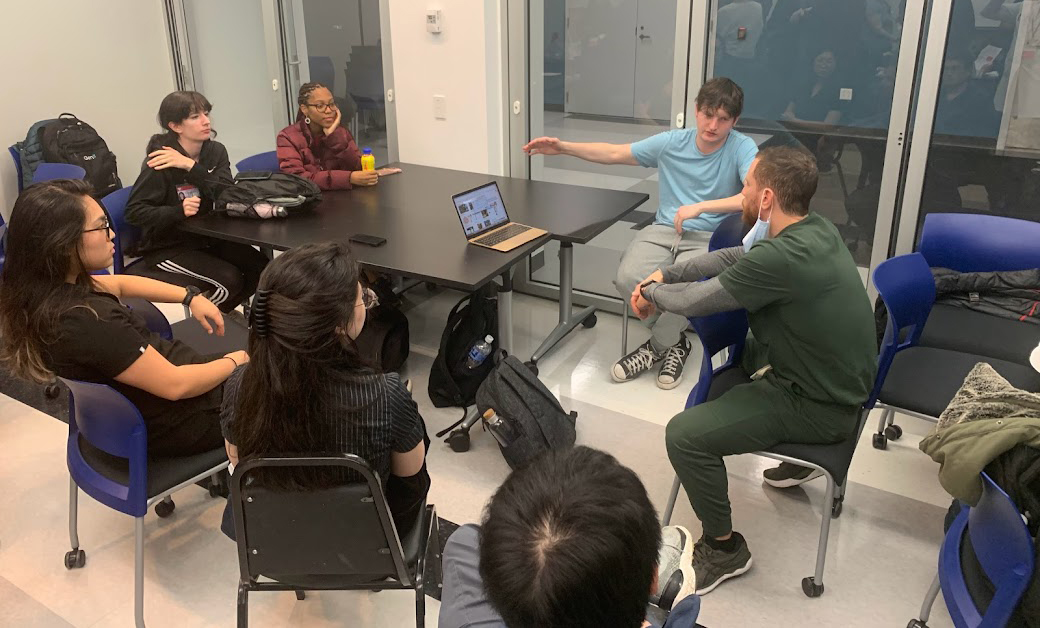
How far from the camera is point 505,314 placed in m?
3.27

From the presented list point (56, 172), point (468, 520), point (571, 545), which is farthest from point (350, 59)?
point (571, 545)

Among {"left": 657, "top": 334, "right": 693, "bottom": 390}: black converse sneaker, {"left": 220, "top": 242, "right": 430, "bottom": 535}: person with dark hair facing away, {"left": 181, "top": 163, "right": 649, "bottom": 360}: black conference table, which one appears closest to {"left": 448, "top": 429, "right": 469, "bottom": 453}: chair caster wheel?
{"left": 181, "top": 163, "right": 649, "bottom": 360}: black conference table

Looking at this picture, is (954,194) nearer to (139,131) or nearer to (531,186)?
(531,186)

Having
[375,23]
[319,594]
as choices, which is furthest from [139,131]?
[319,594]

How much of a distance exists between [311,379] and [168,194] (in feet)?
7.09

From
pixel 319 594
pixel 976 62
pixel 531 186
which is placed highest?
pixel 976 62

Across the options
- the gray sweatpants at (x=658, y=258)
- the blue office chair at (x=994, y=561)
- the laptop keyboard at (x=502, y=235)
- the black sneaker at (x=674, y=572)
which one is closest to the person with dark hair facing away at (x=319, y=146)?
the laptop keyboard at (x=502, y=235)

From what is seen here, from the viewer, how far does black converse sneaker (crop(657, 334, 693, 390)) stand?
3.51 meters

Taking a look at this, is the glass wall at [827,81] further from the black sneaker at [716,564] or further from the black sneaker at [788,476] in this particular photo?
the black sneaker at [716,564]

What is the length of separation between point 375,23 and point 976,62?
9.69 ft

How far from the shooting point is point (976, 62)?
315cm

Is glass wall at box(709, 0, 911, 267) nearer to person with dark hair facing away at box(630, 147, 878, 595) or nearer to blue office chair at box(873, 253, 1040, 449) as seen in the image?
blue office chair at box(873, 253, 1040, 449)

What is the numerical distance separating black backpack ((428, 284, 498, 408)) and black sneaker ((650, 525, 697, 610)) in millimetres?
1835

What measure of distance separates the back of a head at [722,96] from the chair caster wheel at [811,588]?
1881 millimetres
